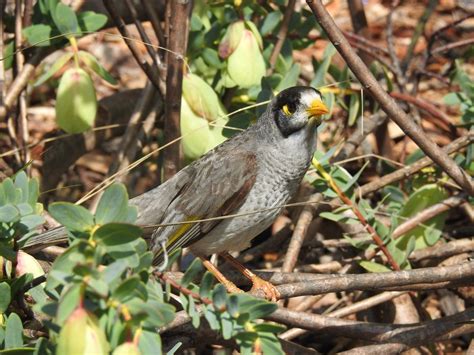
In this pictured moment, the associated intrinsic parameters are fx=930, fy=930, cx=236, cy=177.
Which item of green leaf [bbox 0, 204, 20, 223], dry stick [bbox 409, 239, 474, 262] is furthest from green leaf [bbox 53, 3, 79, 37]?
dry stick [bbox 409, 239, 474, 262]

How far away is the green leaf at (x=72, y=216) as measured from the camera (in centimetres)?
276

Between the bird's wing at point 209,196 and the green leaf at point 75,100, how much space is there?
624 millimetres

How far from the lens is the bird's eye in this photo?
465cm

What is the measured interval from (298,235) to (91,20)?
5.26ft

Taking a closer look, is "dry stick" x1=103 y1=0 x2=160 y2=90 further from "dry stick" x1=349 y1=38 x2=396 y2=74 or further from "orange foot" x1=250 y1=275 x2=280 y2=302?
"dry stick" x1=349 y1=38 x2=396 y2=74

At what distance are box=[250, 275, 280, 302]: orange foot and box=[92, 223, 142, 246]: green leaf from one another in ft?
5.11

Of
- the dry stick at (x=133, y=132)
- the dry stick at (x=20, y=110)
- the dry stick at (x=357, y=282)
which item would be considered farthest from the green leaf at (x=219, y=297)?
the dry stick at (x=133, y=132)

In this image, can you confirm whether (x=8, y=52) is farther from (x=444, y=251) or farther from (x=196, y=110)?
(x=444, y=251)

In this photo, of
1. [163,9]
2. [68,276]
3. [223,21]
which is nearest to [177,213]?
[223,21]

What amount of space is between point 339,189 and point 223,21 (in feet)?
4.15

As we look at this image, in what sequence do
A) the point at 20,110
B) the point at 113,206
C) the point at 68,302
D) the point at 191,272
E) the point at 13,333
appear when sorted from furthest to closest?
1. the point at 20,110
2. the point at 13,333
3. the point at 191,272
4. the point at 113,206
5. the point at 68,302

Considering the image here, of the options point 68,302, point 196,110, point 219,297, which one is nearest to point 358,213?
point 196,110

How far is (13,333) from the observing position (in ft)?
10.5

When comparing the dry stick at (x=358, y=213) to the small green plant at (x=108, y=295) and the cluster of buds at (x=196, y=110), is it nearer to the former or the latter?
the cluster of buds at (x=196, y=110)
